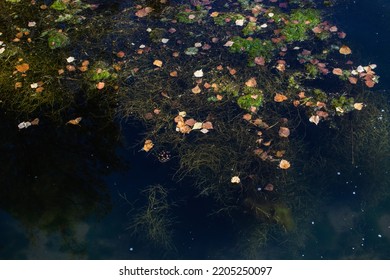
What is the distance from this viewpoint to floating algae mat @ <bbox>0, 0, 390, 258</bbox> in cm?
363

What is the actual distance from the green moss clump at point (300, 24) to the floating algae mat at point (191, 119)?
2 cm

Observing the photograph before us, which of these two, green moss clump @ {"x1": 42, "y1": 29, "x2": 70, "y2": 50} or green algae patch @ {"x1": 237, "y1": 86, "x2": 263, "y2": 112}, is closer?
green algae patch @ {"x1": 237, "y1": 86, "x2": 263, "y2": 112}

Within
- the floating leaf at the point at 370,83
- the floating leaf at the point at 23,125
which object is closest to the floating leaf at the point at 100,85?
the floating leaf at the point at 23,125

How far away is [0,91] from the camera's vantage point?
4.61 metres

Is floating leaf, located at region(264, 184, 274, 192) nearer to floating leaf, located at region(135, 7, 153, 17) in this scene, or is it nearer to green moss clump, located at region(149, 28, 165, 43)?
green moss clump, located at region(149, 28, 165, 43)

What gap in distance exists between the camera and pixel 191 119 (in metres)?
4.21

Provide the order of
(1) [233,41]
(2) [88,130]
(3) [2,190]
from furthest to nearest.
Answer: (1) [233,41] → (2) [88,130] → (3) [2,190]

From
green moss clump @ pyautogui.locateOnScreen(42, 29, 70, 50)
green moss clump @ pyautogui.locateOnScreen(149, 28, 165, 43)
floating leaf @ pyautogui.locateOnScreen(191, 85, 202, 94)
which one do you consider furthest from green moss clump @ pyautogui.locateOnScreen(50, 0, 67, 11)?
floating leaf @ pyautogui.locateOnScreen(191, 85, 202, 94)

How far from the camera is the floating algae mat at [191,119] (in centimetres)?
363

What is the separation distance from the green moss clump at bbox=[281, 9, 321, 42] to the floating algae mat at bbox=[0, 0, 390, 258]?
0.02 meters

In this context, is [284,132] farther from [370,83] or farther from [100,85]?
[100,85]
